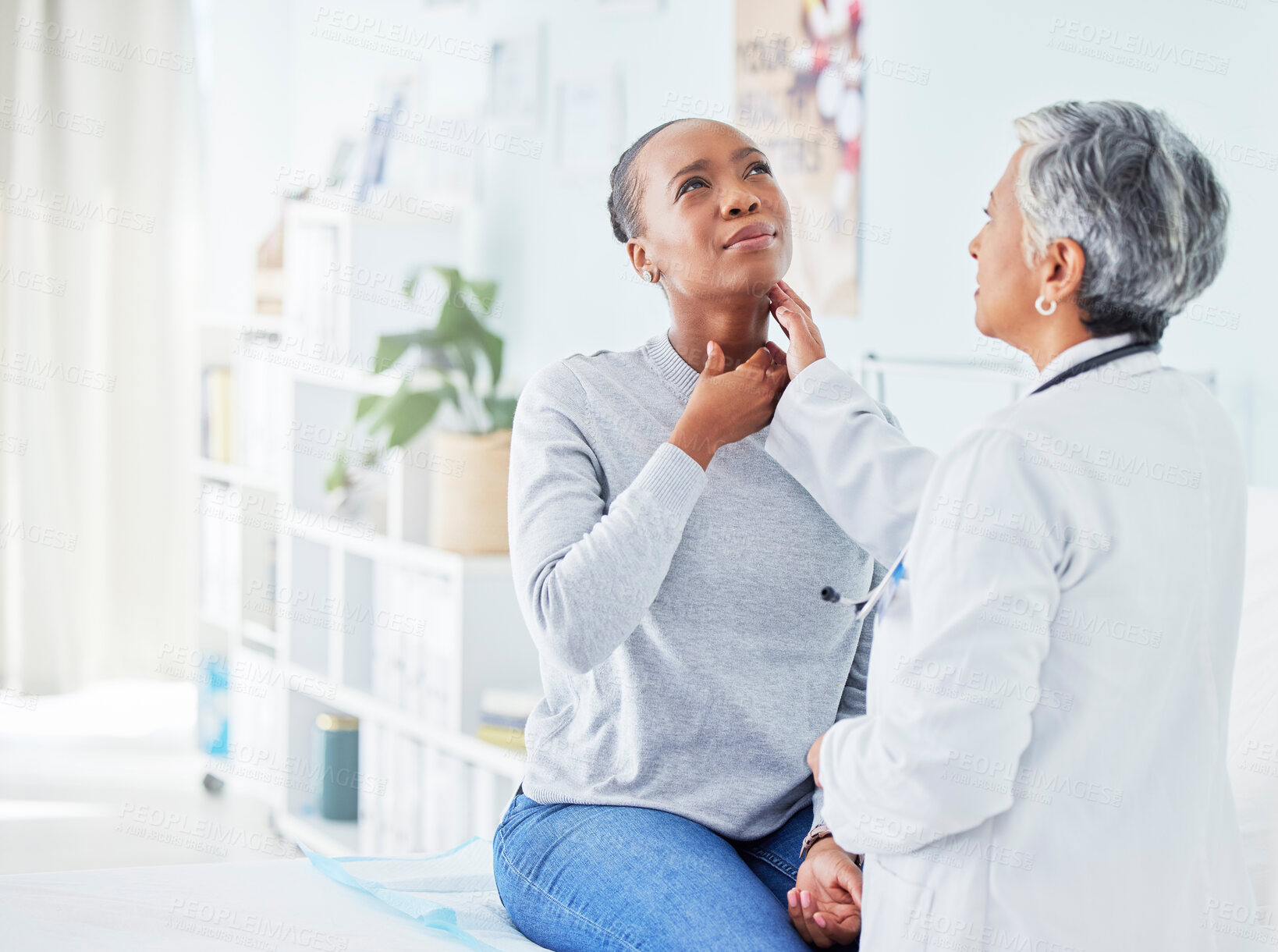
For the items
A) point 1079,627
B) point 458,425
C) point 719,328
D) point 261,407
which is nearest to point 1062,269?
point 1079,627

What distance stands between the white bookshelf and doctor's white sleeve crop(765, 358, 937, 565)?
142 cm

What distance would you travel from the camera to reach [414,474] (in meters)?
2.91

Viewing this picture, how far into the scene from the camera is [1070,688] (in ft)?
2.93

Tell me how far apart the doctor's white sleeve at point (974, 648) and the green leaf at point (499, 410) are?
6.29 feet

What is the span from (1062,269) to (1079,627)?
271 millimetres

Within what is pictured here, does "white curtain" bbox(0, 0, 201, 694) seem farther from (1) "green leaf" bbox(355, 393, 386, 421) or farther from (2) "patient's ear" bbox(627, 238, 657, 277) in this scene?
(2) "patient's ear" bbox(627, 238, 657, 277)

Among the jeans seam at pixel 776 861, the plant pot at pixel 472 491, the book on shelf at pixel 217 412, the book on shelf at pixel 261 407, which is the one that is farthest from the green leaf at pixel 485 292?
the jeans seam at pixel 776 861

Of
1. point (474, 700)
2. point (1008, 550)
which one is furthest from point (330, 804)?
point (1008, 550)

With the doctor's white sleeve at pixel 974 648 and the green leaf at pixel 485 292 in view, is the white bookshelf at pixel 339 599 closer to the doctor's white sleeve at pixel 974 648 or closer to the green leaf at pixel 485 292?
the green leaf at pixel 485 292

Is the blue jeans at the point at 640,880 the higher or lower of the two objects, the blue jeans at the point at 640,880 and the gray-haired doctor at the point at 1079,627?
the lower

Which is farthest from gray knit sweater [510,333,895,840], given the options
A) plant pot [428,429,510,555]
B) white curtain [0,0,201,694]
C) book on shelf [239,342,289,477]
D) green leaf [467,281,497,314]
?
white curtain [0,0,201,694]

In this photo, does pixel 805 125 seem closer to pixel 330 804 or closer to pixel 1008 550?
pixel 1008 550

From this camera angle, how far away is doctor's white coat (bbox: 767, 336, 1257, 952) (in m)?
0.87

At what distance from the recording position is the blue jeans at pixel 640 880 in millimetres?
1103
